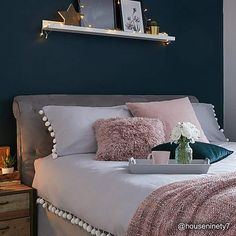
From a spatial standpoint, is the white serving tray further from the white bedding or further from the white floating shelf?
the white floating shelf

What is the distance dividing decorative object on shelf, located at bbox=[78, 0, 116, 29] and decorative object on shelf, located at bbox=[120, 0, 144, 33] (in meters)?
0.10

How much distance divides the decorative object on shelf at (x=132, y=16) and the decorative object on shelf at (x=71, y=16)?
1.48 ft

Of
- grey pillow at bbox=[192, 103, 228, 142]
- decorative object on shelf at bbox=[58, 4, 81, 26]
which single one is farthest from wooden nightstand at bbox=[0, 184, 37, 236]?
grey pillow at bbox=[192, 103, 228, 142]

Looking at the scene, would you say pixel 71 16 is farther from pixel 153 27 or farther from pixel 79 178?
pixel 79 178

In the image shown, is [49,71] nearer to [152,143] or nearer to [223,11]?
[152,143]

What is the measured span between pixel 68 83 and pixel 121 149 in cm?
103

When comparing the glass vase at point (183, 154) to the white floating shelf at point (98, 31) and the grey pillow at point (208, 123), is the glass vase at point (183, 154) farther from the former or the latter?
the white floating shelf at point (98, 31)

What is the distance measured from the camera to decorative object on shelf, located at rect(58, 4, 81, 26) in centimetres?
319

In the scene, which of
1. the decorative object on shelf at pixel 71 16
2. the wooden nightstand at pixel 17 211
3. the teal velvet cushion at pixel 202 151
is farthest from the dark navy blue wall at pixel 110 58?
the teal velvet cushion at pixel 202 151

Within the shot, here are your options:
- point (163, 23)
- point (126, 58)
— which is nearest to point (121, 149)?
point (126, 58)

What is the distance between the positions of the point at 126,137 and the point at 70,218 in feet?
2.13

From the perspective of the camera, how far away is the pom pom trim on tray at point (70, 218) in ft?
6.37

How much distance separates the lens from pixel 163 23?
388cm

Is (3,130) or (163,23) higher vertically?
(163,23)
